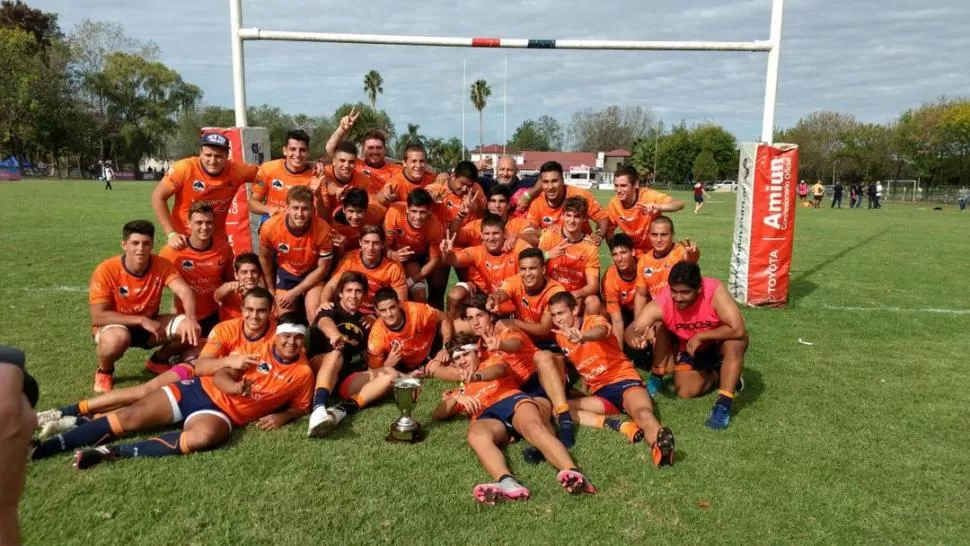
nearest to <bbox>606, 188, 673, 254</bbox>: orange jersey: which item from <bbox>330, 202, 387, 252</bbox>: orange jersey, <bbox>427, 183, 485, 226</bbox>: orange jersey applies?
<bbox>427, 183, 485, 226</bbox>: orange jersey

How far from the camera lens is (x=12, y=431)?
4.63ft

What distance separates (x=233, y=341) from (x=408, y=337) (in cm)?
138

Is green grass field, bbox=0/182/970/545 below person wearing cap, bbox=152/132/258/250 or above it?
below

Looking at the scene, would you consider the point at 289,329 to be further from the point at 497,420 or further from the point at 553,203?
the point at 553,203

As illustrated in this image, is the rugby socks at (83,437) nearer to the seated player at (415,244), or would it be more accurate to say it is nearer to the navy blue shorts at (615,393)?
the seated player at (415,244)

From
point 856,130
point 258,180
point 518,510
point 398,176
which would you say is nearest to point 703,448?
point 518,510

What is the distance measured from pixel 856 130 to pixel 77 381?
69.1 m

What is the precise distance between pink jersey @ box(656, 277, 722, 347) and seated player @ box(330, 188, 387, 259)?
2.88 m

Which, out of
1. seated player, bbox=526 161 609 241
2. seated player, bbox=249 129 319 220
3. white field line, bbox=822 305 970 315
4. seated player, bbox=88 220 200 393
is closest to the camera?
seated player, bbox=88 220 200 393

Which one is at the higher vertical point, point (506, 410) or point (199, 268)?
point (199, 268)

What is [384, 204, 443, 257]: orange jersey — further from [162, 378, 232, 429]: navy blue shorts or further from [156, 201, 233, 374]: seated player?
[162, 378, 232, 429]: navy blue shorts

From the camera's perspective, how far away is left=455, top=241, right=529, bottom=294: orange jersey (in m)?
5.98

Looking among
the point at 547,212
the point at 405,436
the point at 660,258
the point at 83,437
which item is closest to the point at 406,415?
the point at 405,436

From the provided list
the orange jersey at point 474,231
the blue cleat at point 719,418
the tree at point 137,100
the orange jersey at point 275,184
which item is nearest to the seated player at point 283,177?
the orange jersey at point 275,184
